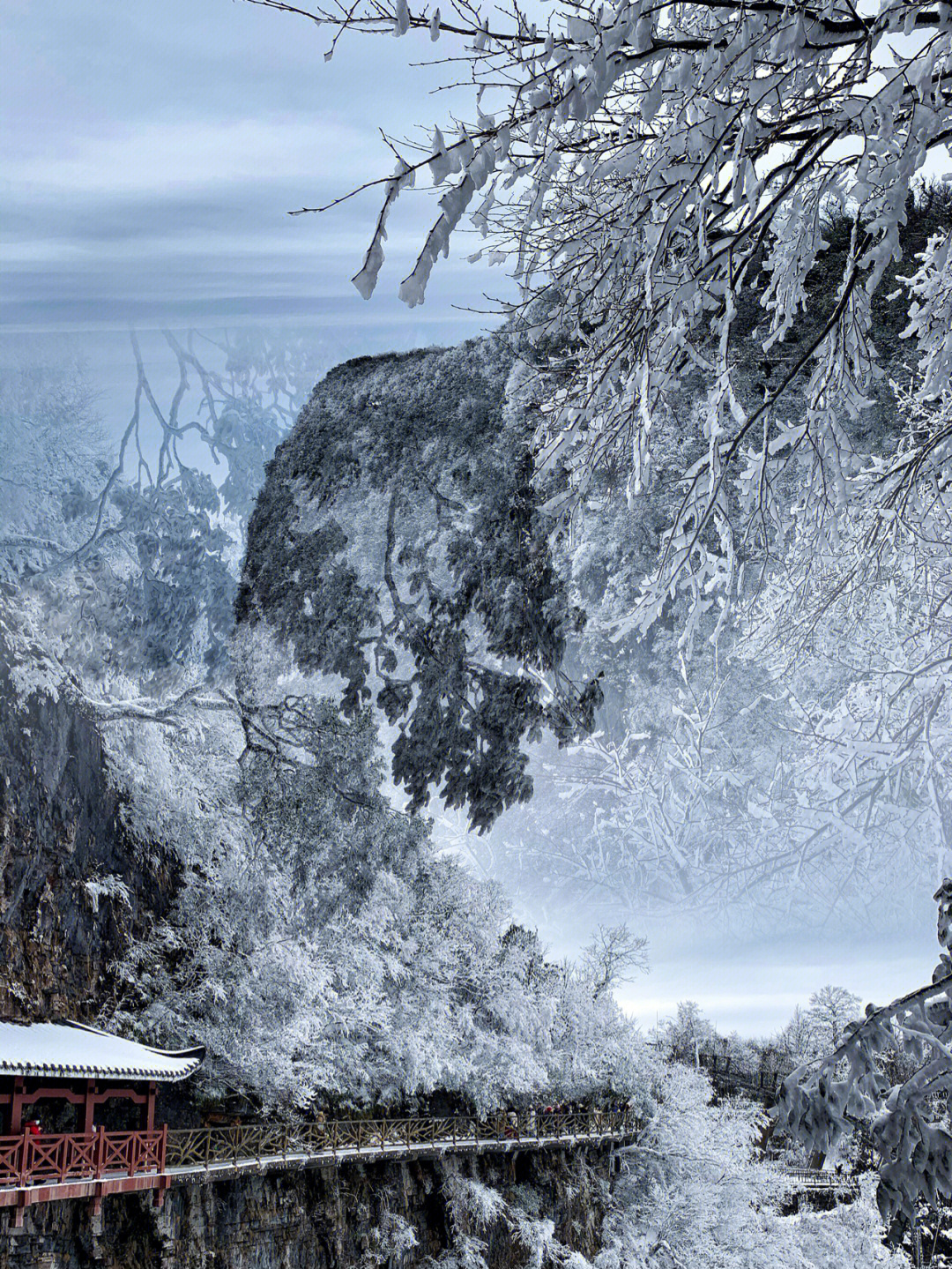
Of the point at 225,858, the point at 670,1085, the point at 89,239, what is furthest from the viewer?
the point at 670,1085

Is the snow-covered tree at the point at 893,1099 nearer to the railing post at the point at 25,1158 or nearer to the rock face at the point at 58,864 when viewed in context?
the railing post at the point at 25,1158

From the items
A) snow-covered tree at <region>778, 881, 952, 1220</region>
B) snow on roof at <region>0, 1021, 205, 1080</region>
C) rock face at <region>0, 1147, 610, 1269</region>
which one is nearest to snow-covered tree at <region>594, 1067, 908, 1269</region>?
rock face at <region>0, 1147, 610, 1269</region>

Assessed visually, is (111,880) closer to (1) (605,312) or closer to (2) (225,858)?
(2) (225,858)

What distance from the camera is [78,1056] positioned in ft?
23.0

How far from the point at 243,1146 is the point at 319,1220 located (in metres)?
1.23

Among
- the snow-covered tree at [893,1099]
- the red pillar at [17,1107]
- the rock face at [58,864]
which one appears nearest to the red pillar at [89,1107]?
the red pillar at [17,1107]

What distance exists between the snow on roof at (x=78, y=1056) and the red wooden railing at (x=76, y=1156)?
0.35 meters

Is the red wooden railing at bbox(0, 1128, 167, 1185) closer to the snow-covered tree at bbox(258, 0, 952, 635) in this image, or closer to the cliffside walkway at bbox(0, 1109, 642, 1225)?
the cliffside walkway at bbox(0, 1109, 642, 1225)

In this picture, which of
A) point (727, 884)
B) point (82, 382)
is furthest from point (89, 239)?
point (727, 884)

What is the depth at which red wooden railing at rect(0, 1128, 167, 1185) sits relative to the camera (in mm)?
6270

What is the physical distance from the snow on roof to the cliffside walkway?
0.35 meters

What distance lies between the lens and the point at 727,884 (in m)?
7.47

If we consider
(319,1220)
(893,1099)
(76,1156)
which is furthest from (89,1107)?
(893,1099)

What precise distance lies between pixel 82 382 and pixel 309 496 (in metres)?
1.73
